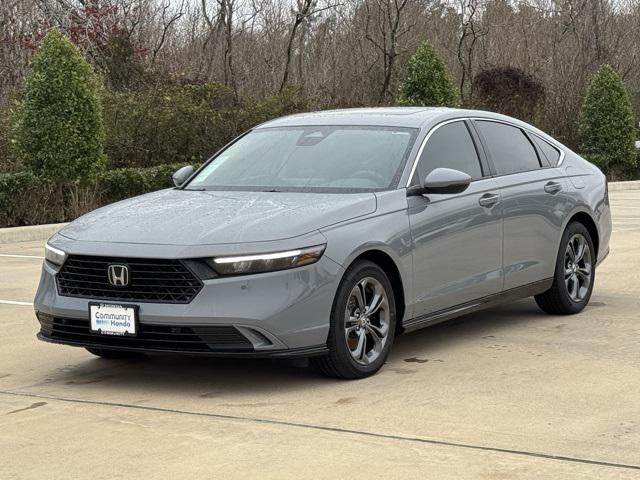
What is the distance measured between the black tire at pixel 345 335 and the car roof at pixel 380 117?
140 centimetres

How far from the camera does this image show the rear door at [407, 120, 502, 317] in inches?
307

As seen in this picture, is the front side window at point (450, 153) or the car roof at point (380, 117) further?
the car roof at point (380, 117)

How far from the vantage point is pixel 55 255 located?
737 cm

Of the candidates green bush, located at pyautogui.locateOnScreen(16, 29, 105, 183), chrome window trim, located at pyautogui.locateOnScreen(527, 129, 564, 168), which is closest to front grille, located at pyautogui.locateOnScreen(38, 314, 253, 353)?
chrome window trim, located at pyautogui.locateOnScreen(527, 129, 564, 168)

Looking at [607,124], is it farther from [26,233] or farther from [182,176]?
[182,176]

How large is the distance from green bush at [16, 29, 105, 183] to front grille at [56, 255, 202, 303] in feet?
39.9

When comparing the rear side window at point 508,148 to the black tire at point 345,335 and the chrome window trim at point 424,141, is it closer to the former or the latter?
the chrome window trim at point 424,141

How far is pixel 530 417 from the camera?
6.38 meters

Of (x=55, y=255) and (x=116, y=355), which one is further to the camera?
(x=116, y=355)

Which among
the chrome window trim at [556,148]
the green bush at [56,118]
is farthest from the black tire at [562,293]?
the green bush at [56,118]

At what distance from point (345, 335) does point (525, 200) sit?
7.71 feet

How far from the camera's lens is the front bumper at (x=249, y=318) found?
267 inches

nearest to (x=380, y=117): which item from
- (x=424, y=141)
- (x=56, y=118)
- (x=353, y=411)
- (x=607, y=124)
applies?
(x=424, y=141)

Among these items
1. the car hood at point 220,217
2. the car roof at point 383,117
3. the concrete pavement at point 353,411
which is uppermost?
the car roof at point 383,117
